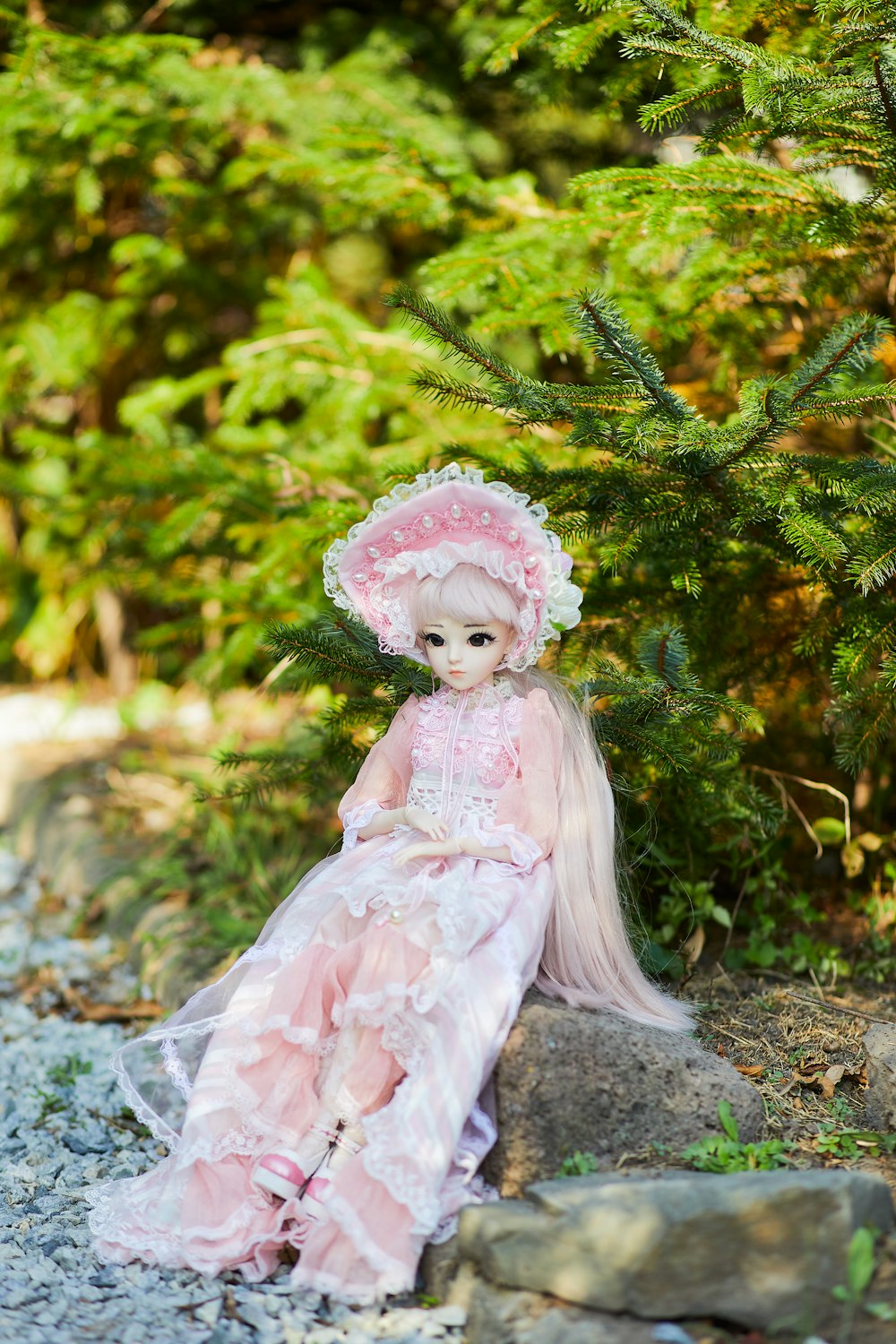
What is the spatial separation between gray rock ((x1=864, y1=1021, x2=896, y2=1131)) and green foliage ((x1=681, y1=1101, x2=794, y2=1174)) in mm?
240

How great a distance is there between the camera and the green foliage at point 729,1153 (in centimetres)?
217

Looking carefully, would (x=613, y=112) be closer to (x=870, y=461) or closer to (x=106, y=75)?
(x=870, y=461)

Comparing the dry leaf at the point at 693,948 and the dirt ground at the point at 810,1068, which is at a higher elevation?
the dirt ground at the point at 810,1068

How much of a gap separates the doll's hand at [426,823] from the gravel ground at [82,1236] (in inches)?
35.4

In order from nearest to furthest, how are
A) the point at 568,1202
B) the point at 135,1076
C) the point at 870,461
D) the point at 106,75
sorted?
the point at 568,1202 < the point at 870,461 < the point at 135,1076 < the point at 106,75

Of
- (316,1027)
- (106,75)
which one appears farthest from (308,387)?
(316,1027)

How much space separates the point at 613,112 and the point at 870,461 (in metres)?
1.32

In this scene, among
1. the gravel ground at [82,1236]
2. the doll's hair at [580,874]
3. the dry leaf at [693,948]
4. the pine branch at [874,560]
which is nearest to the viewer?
the gravel ground at [82,1236]

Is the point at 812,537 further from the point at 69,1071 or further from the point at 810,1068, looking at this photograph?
the point at 69,1071

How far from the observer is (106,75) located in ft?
13.4

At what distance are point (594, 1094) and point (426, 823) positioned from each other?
0.65 m

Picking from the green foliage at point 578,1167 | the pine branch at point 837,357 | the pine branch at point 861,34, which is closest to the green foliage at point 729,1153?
the green foliage at point 578,1167

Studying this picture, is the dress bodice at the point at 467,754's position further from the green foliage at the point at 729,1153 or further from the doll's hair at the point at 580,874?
the green foliage at the point at 729,1153

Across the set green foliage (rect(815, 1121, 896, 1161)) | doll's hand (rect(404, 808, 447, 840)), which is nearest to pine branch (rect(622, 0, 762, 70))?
doll's hand (rect(404, 808, 447, 840))
